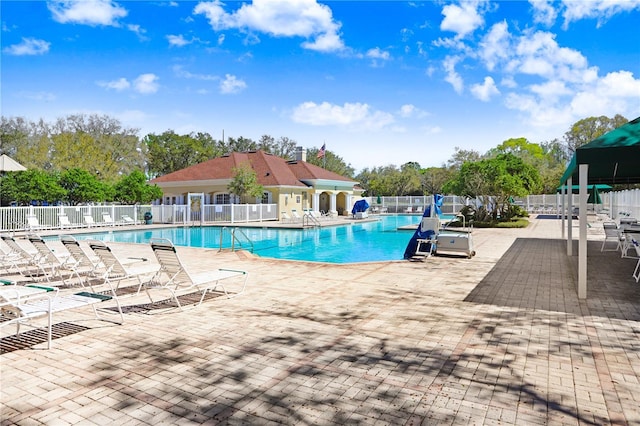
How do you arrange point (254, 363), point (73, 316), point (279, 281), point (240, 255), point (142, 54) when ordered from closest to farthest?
point (254, 363) < point (73, 316) < point (279, 281) < point (240, 255) < point (142, 54)

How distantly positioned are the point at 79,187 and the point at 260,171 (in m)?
13.3

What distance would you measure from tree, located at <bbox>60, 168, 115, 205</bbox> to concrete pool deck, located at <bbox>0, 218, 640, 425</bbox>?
21113 mm

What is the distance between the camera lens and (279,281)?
27.3 feet

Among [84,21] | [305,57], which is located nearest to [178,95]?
[305,57]

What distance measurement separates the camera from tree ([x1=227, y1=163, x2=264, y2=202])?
2952 cm

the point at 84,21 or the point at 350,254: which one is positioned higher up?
the point at 84,21

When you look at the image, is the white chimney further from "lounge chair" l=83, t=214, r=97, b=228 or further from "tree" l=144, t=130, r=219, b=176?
"lounge chair" l=83, t=214, r=97, b=228

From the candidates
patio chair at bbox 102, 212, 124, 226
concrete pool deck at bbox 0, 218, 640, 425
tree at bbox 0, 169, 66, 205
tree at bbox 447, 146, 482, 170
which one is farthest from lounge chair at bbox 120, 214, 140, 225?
tree at bbox 447, 146, 482, 170

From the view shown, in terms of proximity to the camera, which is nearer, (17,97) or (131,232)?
(131,232)

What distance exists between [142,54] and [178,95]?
11.8 metres

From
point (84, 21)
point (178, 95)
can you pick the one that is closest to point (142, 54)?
point (84, 21)

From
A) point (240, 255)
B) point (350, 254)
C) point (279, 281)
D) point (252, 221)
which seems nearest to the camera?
point (279, 281)

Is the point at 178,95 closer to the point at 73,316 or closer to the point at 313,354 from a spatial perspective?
the point at 73,316

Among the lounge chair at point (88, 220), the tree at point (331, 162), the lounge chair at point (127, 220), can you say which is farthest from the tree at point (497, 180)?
the tree at point (331, 162)
